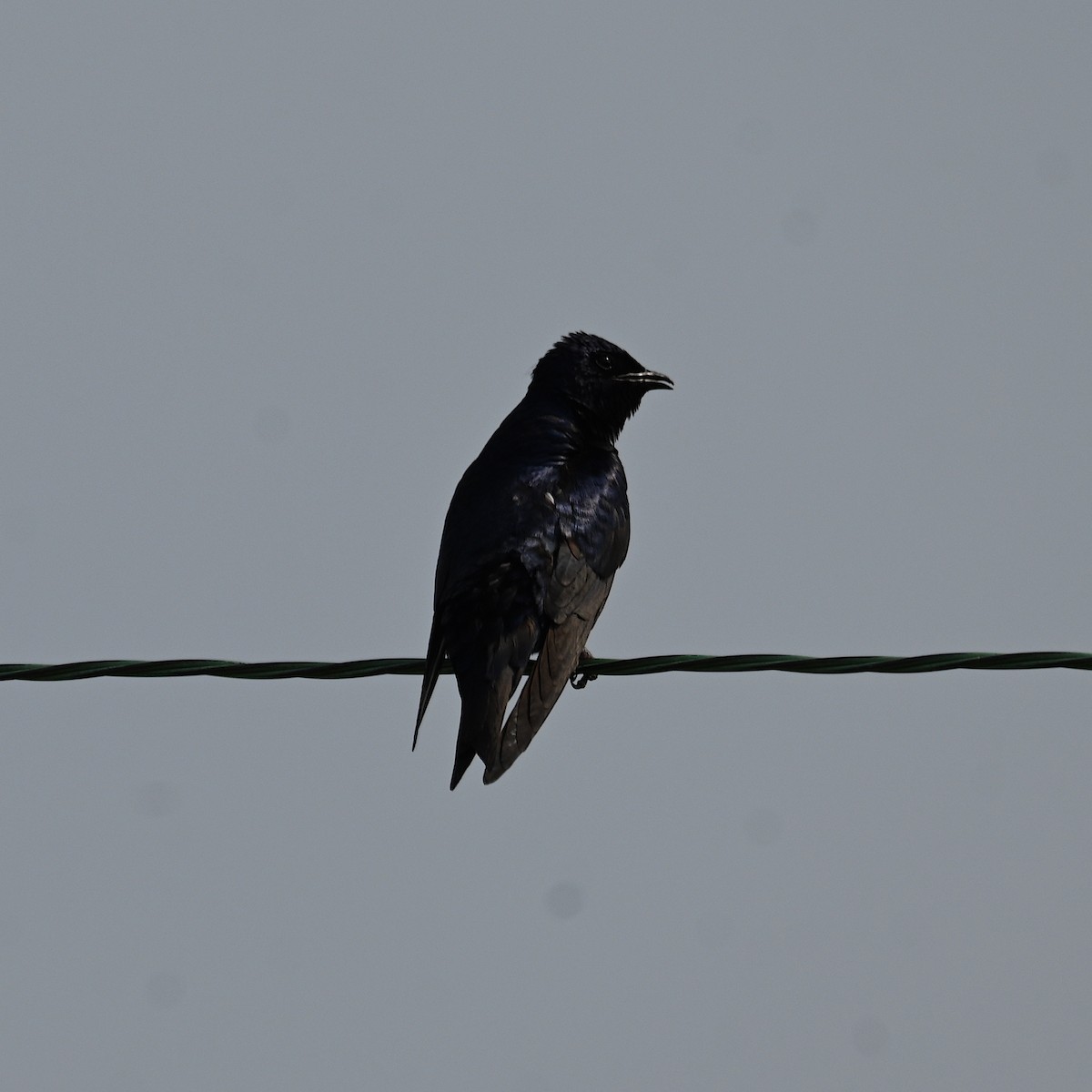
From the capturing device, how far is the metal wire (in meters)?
4.99

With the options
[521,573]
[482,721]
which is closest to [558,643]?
[521,573]

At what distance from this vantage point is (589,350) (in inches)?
373

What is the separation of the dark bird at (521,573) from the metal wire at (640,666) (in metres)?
1.46

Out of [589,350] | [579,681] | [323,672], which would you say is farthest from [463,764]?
[589,350]

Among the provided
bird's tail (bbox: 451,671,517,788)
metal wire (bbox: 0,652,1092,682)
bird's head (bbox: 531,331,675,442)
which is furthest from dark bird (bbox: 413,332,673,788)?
metal wire (bbox: 0,652,1092,682)

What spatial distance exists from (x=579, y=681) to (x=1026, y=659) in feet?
9.95

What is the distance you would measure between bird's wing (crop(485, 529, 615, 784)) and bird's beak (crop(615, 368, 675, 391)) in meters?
1.71

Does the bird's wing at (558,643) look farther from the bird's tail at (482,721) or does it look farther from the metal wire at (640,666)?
the metal wire at (640,666)

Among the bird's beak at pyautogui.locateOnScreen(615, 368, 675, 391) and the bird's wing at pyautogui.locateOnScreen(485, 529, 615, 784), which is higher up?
Answer: the bird's beak at pyautogui.locateOnScreen(615, 368, 675, 391)

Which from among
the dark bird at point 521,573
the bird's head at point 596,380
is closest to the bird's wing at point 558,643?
the dark bird at point 521,573

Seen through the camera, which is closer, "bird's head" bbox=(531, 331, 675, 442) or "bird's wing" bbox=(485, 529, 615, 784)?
"bird's wing" bbox=(485, 529, 615, 784)

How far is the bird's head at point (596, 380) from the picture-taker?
364 inches

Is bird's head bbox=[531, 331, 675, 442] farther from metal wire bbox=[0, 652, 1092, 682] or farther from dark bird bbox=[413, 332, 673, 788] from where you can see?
metal wire bbox=[0, 652, 1092, 682]

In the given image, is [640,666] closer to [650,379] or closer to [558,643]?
[558,643]
